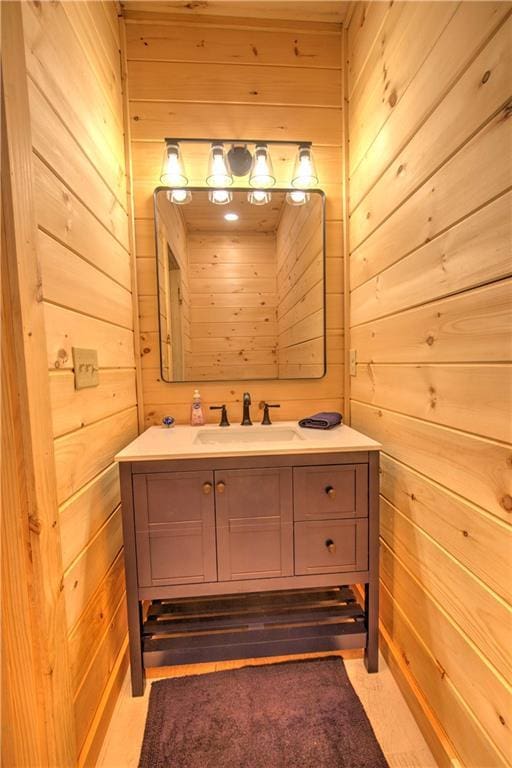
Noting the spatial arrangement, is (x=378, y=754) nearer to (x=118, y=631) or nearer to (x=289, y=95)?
(x=118, y=631)

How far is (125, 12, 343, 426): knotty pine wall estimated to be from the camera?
1.41 metres

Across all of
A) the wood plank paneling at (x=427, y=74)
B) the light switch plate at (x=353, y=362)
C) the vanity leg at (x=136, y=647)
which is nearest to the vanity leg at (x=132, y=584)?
the vanity leg at (x=136, y=647)

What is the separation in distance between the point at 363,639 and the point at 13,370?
1414 mm

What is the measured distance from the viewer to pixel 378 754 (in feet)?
3.01

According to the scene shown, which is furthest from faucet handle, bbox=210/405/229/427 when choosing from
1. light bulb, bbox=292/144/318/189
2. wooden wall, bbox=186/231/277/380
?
light bulb, bbox=292/144/318/189

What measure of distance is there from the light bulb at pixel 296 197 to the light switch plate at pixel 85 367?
3.74 feet

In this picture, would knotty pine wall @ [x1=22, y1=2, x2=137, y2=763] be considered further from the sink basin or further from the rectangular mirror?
the sink basin

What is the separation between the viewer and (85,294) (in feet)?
3.30

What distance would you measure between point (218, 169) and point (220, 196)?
0.11 meters

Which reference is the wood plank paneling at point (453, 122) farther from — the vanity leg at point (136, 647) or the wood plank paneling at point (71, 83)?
the vanity leg at point (136, 647)

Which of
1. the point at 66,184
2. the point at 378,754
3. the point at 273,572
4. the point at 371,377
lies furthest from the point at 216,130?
the point at 378,754

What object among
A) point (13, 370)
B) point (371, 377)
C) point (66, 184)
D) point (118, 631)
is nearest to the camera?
point (13, 370)

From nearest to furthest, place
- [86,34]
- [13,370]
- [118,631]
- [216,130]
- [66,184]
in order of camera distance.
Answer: [13,370], [66,184], [86,34], [118,631], [216,130]

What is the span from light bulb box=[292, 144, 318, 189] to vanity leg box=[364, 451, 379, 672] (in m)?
1.26
